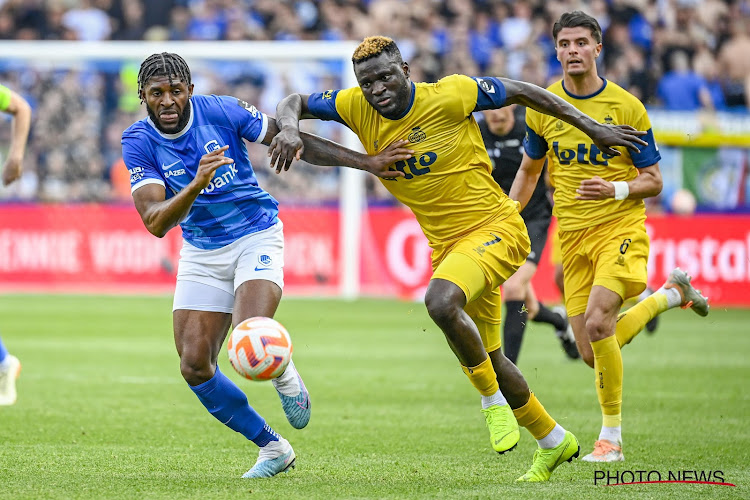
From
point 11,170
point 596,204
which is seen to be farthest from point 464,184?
point 11,170

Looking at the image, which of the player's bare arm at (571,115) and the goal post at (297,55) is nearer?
the player's bare arm at (571,115)

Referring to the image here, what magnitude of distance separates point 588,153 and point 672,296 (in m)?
1.47

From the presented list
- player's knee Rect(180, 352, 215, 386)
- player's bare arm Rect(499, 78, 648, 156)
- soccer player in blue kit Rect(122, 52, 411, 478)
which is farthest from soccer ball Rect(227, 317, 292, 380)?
player's bare arm Rect(499, 78, 648, 156)

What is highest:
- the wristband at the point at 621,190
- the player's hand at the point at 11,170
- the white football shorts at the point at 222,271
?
the player's hand at the point at 11,170

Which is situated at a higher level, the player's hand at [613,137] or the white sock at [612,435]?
the player's hand at [613,137]

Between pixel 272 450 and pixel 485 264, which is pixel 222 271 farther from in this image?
pixel 485 264

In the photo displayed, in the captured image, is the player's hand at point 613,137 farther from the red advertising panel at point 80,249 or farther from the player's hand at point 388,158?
the red advertising panel at point 80,249

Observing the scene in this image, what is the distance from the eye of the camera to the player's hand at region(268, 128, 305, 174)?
19.6 ft

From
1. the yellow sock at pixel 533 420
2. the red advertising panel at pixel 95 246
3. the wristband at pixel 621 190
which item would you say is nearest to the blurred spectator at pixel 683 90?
the red advertising panel at pixel 95 246

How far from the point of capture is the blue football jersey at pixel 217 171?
620 cm

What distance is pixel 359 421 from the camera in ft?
27.2

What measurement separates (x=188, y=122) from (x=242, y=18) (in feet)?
57.0

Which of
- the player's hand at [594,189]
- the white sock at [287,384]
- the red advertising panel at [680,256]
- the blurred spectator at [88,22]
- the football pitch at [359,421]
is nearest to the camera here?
the football pitch at [359,421]

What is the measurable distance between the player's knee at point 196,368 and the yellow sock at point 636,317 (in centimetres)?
269
